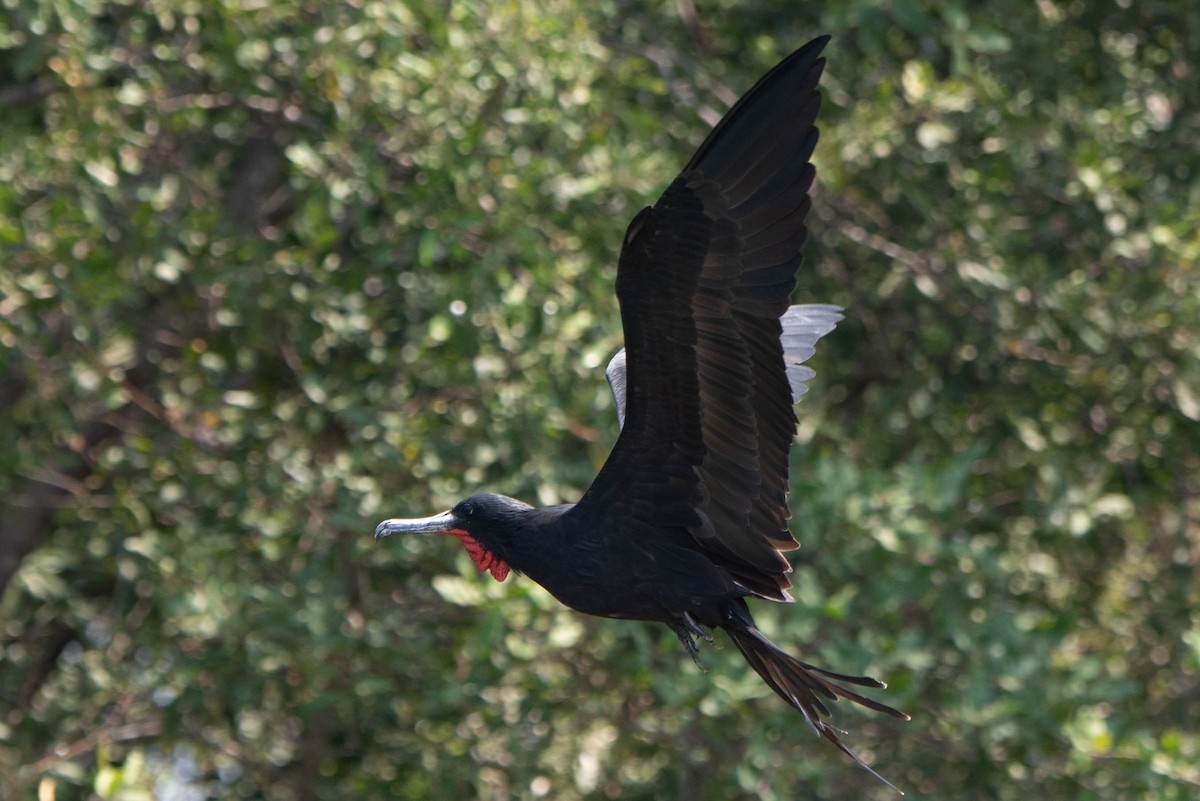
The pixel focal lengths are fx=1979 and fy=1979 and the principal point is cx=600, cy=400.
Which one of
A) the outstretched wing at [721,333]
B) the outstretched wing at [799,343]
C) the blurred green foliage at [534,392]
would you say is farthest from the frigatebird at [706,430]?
the blurred green foliage at [534,392]

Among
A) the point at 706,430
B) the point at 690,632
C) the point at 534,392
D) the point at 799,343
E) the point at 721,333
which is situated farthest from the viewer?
the point at 534,392

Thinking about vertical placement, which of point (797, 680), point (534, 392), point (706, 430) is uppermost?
point (706, 430)

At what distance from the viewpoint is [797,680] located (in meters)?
3.69

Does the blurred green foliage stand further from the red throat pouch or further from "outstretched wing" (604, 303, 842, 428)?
the red throat pouch

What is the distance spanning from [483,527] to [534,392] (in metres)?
1.45

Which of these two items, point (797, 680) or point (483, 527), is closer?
point (797, 680)

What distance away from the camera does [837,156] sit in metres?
5.80

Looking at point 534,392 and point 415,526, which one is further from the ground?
point 415,526

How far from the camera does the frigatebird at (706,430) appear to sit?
11.3 feet

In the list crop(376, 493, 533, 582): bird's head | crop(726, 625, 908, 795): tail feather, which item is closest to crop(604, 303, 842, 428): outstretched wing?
crop(376, 493, 533, 582): bird's head

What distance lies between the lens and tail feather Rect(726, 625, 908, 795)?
11.7ft

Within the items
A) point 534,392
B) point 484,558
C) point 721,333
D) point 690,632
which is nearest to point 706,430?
point 721,333

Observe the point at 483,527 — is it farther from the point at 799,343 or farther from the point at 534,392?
the point at 534,392

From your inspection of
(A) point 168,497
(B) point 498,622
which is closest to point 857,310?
(B) point 498,622
